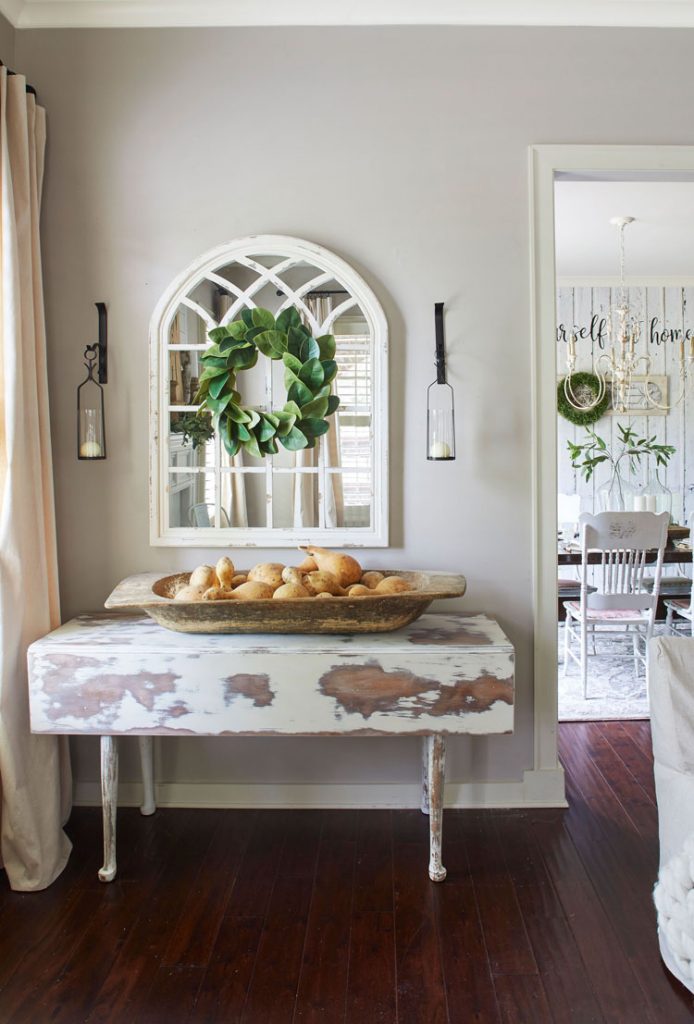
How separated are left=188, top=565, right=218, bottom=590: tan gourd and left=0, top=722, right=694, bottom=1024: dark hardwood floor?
33.3 inches

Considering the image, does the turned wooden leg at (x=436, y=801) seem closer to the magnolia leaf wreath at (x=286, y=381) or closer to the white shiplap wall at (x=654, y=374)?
the magnolia leaf wreath at (x=286, y=381)

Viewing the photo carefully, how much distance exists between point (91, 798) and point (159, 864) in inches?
19.3

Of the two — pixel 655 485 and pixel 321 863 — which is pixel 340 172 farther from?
pixel 655 485

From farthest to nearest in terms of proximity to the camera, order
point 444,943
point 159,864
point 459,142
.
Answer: point 459,142 → point 159,864 → point 444,943

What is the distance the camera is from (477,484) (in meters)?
2.75

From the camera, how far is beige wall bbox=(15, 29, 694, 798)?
8.79 ft

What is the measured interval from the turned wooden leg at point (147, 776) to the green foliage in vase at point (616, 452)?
173 inches

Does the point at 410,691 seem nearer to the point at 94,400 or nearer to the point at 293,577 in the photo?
the point at 293,577

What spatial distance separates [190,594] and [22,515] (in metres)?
0.56

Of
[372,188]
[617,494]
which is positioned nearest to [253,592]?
[372,188]

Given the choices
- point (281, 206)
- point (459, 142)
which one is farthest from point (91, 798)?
point (459, 142)

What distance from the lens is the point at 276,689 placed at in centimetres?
226

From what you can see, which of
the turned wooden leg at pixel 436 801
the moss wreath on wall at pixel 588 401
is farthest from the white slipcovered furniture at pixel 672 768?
the moss wreath on wall at pixel 588 401

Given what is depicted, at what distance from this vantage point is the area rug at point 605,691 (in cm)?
379
